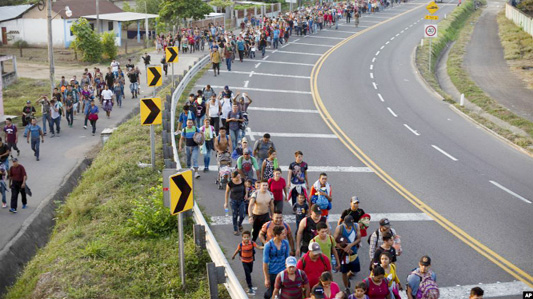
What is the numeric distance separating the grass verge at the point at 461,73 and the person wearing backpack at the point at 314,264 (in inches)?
582

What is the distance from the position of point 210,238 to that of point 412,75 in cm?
2747

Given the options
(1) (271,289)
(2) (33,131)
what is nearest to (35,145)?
(2) (33,131)

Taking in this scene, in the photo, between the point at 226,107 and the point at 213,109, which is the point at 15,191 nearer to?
the point at 213,109

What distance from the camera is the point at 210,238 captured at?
1166cm

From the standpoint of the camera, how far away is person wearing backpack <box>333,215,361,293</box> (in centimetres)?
1149

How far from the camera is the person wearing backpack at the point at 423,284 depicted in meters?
9.98

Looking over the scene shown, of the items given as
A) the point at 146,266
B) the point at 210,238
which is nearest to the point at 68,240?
the point at 146,266

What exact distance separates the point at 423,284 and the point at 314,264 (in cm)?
175

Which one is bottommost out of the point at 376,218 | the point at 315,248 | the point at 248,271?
the point at 376,218

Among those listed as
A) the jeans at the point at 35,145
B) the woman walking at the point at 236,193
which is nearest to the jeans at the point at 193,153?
the woman walking at the point at 236,193

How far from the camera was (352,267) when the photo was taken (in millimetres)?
11672

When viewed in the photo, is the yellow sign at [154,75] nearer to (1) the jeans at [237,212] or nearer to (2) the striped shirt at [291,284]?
(1) the jeans at [237,212]

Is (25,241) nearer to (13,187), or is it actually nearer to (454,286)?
(13,187)

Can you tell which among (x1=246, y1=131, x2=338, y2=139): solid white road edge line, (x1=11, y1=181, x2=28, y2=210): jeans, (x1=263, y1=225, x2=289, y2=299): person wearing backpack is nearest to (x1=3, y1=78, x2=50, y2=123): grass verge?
(x1=11, y1=181, x2=28, y2=210): jeans
